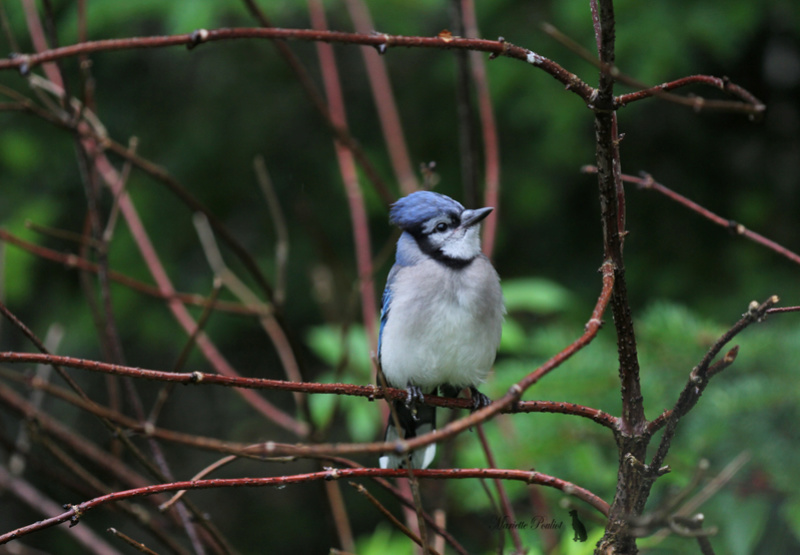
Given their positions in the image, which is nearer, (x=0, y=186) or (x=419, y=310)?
(x=419, y=310)

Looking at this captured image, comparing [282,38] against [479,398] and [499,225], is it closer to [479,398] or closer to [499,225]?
[479,398]

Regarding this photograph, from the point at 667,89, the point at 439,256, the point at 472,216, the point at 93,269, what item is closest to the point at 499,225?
the point at 439,256

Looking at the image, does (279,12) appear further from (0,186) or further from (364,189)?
(0,186)

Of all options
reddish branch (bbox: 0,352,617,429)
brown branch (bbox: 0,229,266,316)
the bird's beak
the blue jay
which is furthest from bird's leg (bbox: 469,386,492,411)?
reddish branch (bbox: 0,352,617,429)

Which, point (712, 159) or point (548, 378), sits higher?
point (712, 159)

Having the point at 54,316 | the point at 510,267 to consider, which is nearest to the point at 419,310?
the point at 510,267

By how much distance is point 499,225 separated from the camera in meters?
4.91

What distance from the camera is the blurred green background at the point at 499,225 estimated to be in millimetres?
2951

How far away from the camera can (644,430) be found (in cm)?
147

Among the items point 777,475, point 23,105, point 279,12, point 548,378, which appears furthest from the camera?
point 279,12

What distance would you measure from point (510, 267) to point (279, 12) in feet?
6.98

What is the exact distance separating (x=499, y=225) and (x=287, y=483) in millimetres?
3657

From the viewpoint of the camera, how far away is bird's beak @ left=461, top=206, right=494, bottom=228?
8.06 ft

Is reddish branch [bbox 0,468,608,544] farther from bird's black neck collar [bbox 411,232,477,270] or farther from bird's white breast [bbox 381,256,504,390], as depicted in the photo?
bird's black neck collar [bbox 411,232,477,270]
